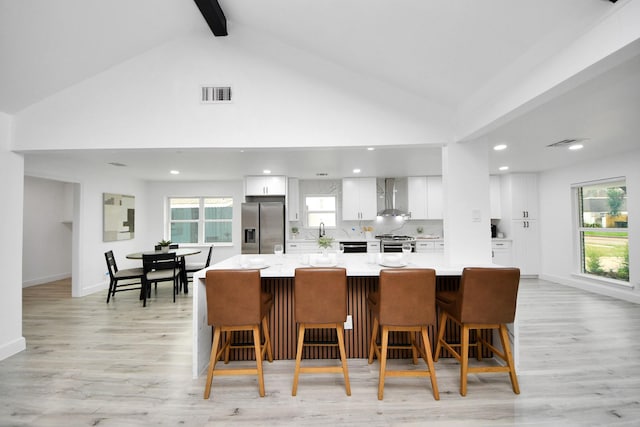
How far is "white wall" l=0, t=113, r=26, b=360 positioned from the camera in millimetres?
2773

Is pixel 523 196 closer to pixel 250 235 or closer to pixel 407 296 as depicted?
pixel 407 296

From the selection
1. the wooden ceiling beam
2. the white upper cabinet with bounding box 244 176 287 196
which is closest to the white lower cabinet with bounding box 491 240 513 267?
the white upper cabinet with bounding box 244 176 287 196

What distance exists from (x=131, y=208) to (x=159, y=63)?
4.71 meters

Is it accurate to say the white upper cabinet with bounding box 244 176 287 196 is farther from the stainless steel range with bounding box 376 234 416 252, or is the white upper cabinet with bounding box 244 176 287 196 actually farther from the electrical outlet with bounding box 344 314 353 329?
the electrical outlet with bounding box 344 314 353 329

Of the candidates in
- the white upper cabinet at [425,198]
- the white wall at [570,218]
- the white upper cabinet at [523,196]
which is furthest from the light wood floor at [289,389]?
the white upper cabinet at [425,198]

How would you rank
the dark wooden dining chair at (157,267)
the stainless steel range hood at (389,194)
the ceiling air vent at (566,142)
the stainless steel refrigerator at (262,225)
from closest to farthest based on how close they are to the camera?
the ceiling air vent at (566,142) < the dark wooden dining chair at (157,267) < the stainless steel refrigerator at (262,225) < the stainless steel range hood at (389,194)

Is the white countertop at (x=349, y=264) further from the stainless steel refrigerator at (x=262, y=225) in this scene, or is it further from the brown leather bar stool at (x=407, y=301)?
the stainless steel refrigerator at (x=262, y=225)

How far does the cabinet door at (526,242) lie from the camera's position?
6082mm

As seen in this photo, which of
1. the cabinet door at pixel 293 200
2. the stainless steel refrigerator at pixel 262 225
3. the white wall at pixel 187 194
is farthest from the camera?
the white wall at pixel 187 194

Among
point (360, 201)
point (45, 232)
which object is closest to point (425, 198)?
point (360, 201)

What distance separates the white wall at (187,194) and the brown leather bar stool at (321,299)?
527 cm

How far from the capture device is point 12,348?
9.23 feet

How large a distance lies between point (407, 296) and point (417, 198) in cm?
470

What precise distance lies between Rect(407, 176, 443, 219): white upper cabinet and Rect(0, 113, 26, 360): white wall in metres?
6.23
